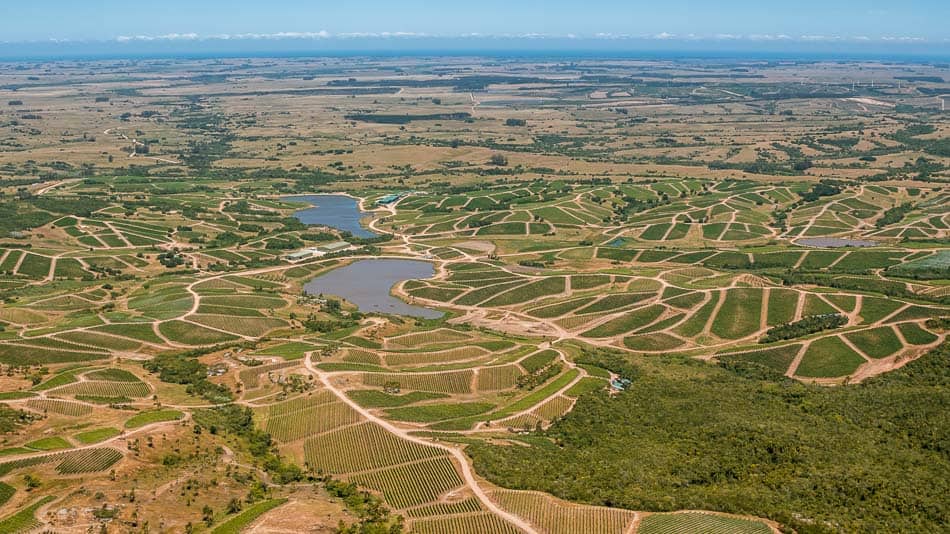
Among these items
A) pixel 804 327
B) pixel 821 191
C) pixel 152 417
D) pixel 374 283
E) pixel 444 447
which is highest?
pixel 152 417

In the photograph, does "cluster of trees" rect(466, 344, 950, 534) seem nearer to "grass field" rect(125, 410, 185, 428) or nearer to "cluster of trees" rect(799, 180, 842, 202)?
"grass field" rect(125, 410, 185, 428)

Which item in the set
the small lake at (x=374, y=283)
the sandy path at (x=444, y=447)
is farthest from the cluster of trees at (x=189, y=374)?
the small lake at (x=374, y=283)

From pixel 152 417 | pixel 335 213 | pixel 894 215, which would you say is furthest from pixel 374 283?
pixel 894 215

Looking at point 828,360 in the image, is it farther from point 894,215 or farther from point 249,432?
point 894,215

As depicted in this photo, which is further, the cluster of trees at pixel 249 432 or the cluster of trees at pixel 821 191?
the cluster of trees at pixel 821 191

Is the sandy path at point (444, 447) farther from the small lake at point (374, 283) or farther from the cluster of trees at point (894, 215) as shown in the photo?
the cluster of trees at point (894, 215)

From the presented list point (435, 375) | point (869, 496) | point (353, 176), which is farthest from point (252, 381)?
point (353, 176)
